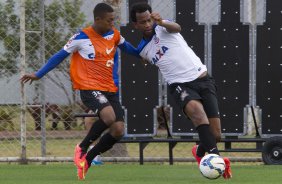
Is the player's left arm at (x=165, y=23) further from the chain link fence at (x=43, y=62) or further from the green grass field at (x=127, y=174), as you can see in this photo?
the chain link fence at (x=43, y=62)

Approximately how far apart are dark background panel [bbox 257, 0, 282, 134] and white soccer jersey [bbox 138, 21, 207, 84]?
9.94 feet

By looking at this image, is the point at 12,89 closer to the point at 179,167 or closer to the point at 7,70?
the point at 7,70

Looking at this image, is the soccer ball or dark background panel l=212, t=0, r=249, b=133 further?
dark background panel l=212, t=0, r=249, b=133

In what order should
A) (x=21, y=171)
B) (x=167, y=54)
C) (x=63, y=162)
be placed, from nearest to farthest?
(x=167, y=54), (x=21, y=171), (x=63, y=162)

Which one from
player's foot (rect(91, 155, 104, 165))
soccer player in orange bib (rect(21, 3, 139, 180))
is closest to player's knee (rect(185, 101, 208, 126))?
soccer player in orange bib (rect(21, 3, 139, 180))

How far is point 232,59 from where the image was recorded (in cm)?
1326

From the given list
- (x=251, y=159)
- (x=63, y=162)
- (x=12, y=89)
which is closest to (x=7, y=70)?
(x=12, y=89)

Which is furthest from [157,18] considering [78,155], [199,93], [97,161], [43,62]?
[43,62]

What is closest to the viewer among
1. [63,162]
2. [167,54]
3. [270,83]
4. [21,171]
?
[167,54]

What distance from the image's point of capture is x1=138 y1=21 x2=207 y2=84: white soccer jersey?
1018 cm

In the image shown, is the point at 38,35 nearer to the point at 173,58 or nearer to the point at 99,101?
the point at 99,101

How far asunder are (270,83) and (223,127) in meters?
0.87

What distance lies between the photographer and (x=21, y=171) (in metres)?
11.9

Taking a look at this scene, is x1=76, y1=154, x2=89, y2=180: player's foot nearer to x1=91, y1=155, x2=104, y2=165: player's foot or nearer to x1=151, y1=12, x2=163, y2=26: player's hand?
x1=151, y1=12, x2=163, y2=26: player's hand
